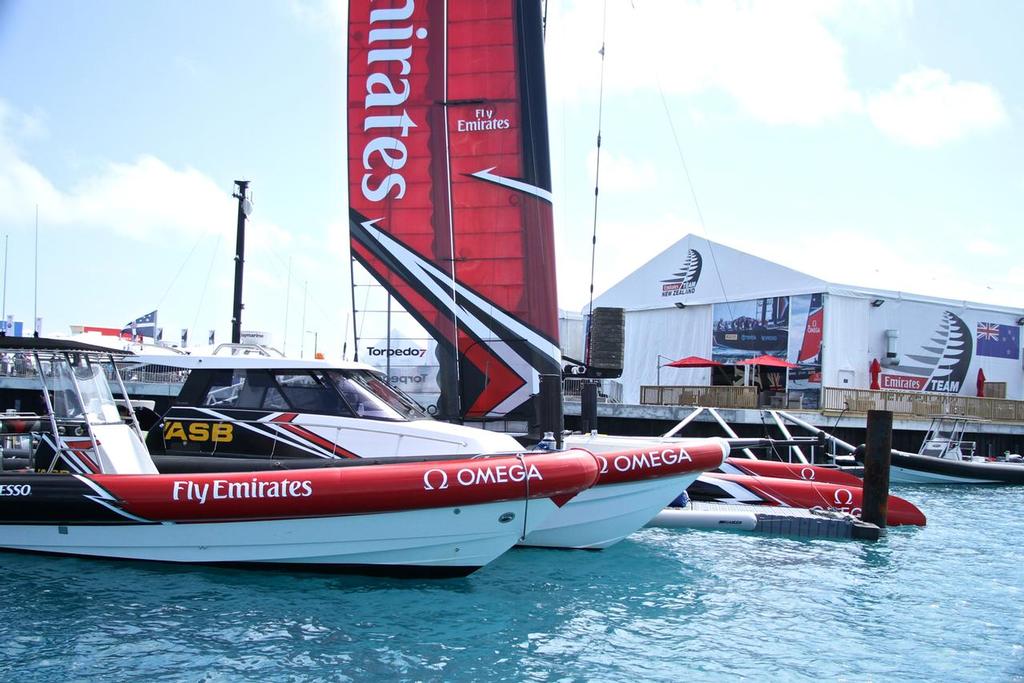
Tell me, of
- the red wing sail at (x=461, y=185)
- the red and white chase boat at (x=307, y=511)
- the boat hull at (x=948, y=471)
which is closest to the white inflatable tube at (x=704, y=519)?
the red wing sail at (x=461, y=185)

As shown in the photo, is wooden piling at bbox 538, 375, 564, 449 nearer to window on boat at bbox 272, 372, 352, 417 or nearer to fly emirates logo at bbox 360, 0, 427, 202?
window on boat at bbox 272, 372, 352, 417

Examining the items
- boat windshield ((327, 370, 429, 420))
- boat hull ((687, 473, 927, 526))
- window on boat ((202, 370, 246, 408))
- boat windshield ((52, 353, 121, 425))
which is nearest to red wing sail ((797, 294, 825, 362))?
boat hull ((687, 473, 927, 526))

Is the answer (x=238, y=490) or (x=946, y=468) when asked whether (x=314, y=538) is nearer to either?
(x=238, y=490)

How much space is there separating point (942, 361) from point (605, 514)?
25314 millimetres

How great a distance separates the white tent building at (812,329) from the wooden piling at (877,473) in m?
16.0

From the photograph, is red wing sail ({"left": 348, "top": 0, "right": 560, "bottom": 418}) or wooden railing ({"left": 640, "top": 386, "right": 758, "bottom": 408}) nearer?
red wing sail ({"left": 348, "top": 0, "right": 560, "bottom": 418})

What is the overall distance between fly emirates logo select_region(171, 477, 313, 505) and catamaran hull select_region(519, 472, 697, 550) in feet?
10.4

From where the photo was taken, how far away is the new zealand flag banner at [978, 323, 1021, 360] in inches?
1256

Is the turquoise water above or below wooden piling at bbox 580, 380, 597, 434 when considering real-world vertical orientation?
below

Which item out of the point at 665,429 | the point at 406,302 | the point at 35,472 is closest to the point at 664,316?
the point at 665,429

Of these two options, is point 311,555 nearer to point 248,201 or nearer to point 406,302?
point 406,302

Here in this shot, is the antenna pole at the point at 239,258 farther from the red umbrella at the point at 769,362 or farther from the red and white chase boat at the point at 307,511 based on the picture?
the red umbrella at the point at 769,362

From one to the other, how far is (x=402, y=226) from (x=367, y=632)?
7325 millimetres

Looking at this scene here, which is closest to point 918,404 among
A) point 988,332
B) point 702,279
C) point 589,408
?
point 988,332
